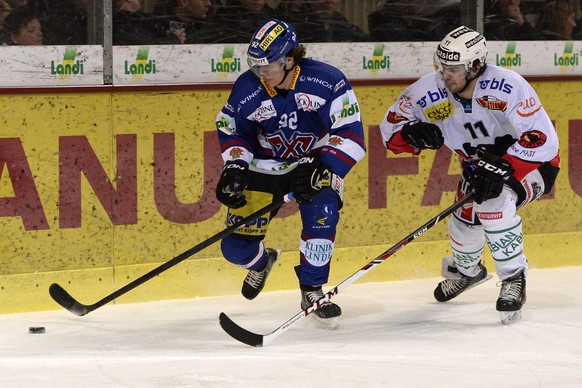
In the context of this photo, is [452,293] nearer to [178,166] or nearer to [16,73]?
[178,166]

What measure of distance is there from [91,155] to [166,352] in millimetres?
1208

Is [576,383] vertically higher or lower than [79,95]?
lower

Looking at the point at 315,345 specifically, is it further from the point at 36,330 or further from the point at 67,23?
the point at 67,23

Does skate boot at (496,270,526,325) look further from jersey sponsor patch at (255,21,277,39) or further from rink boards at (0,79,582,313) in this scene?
jersey sponsor patch at (255,21,277,39)

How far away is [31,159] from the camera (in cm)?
547

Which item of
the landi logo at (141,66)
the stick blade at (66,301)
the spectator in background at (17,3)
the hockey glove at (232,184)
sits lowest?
the stick blade at (66,301)

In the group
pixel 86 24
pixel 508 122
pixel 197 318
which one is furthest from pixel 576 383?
pixel 86 24

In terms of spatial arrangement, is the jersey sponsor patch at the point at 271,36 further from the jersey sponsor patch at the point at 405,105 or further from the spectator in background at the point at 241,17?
the spectator in background at the point at 241,17

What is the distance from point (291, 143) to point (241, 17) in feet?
3.23

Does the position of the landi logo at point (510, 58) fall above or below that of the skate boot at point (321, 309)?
above

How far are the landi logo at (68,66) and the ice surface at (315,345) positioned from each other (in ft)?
3.41

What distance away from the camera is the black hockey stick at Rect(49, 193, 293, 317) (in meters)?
4.98

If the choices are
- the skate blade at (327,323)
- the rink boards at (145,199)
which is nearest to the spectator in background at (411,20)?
the rink boards at (145,199)

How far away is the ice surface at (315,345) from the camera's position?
4.34 meters
